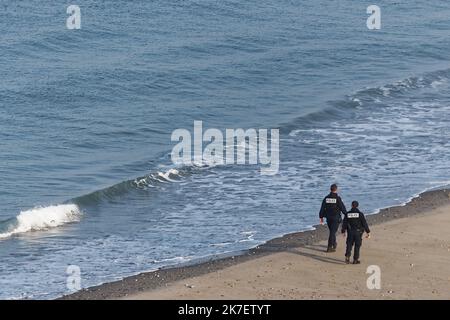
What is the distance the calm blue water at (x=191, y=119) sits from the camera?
87.5ft

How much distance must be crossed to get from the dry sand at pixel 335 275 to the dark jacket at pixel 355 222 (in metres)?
0.69

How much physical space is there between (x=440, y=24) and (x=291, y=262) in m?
39.6

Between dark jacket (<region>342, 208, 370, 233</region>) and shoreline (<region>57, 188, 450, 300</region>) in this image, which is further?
dark jacket (<region>342, 208, 370, 233</region>)

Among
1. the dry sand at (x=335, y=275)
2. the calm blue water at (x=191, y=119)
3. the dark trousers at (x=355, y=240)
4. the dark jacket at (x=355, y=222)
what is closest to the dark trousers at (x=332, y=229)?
the dry sand at (x=335, y=275)

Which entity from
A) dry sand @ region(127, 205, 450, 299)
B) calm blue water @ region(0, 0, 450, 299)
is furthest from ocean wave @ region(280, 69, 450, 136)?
dry sand @ region(127, 205, 450, 299)

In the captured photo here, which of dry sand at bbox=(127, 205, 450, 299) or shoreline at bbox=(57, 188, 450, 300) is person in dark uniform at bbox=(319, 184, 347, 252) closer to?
dry sand at bbox=(127, 205, 450, 299)

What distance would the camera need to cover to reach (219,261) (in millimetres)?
24078

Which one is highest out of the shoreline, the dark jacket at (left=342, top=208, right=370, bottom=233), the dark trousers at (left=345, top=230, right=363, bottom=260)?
the dark jacket at (left=342, top=208, right=370, bottom=233)

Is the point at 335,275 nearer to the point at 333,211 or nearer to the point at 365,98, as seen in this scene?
the point at 333,211

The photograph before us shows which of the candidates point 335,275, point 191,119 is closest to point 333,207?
point 335,275

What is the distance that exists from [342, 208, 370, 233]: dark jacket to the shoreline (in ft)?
6.15

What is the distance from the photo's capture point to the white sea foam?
27.1m

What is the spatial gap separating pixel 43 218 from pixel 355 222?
8.38 m
